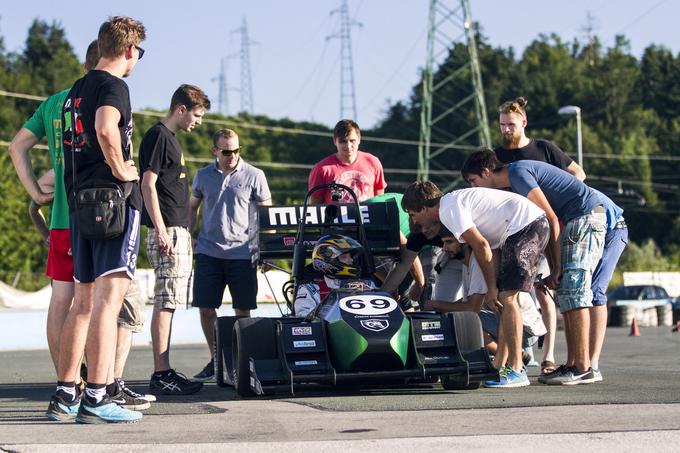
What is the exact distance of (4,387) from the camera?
9281mm

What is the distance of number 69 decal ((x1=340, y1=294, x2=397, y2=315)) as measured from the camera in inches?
294

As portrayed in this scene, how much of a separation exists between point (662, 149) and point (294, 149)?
3053 centimetres

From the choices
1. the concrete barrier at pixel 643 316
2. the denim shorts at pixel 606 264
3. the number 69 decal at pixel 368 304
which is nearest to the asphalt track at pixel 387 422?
the number 69 decal at pixel 368 304

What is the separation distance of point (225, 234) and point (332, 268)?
1.44 m

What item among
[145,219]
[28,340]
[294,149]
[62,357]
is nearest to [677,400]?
[62,357]

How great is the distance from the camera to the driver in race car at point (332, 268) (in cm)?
834

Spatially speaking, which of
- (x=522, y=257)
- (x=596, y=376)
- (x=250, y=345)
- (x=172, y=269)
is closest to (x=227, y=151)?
(x=172, y=269)

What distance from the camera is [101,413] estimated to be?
6.27 meters

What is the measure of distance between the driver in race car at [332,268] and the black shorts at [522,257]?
937 mm

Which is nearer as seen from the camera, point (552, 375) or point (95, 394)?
point (95, 394)

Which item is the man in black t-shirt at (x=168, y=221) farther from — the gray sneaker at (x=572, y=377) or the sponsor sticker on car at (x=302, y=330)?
the gray sneaker at (x=572, y=377)

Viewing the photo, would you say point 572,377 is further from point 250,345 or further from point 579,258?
point 250,345

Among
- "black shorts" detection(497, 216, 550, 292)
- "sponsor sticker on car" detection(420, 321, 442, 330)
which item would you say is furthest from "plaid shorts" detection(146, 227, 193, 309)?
"black shorts" detection(497, 216, 550, 292)

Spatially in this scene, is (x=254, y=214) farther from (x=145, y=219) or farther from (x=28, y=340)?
(x=28, y=340)
